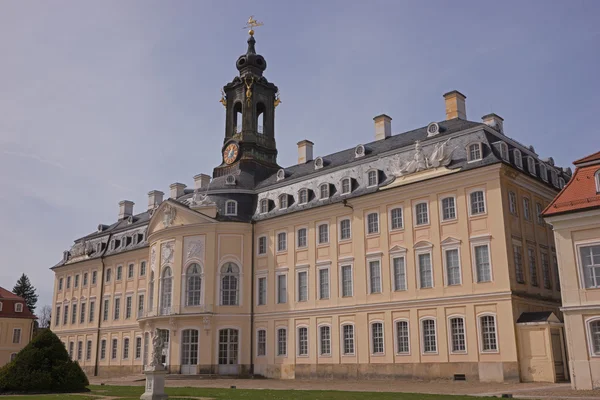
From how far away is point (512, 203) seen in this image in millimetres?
30406

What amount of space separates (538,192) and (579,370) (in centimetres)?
1268

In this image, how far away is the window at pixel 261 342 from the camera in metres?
39.2

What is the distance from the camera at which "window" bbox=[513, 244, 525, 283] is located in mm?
29234

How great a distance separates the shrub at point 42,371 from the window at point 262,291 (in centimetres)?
1521

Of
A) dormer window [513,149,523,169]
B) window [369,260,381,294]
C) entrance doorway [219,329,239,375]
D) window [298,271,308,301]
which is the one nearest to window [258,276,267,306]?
entrance doorway [219,329,239,375]

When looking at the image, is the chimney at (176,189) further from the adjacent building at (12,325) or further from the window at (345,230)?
the adjacent building at (12,325)

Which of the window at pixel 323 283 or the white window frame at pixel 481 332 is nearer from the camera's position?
the white window frame at pixel 481 332

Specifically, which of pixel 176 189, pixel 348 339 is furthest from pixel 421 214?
pixel 176 189

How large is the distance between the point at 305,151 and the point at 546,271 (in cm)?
2059

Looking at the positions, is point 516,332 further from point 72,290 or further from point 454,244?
point 72,290

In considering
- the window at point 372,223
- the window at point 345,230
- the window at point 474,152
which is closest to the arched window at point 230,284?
the window at point 345,230

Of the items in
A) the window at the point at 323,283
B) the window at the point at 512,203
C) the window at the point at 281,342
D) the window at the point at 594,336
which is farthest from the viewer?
the window at the point at 281,342

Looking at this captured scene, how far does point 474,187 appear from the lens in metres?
30.4

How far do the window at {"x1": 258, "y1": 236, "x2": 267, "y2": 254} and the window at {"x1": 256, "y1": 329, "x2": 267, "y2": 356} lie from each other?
17.2 feet
